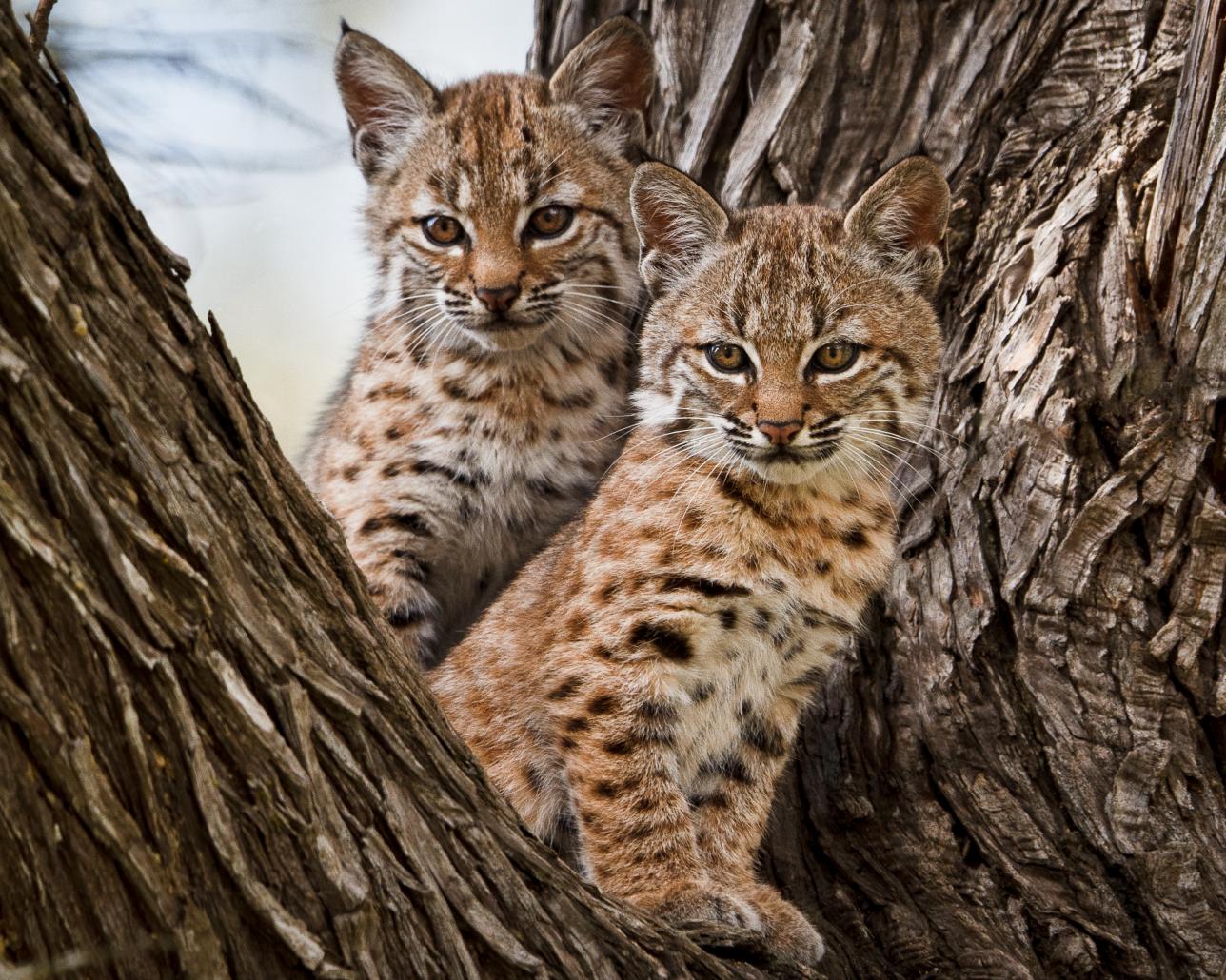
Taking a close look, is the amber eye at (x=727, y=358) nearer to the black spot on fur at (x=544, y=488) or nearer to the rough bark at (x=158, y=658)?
the black spot on fur at (x=544, y=488)

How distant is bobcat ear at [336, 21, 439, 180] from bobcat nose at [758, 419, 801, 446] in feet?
7.95

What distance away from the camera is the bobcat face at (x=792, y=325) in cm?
427

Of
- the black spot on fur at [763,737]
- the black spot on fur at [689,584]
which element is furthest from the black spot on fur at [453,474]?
the black spot on fur at [763,737]

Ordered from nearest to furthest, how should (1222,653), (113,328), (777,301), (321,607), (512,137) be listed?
(113,328) → (321,607) → (1222,653) → (777,301) → (512,137)

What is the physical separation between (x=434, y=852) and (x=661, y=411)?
7.45 ft

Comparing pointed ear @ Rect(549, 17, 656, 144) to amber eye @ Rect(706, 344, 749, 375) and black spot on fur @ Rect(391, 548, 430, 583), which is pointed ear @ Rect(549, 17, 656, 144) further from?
black spot on fur @ Rect(391, 548, 430, 583)

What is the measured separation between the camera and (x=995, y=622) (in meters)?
4.46

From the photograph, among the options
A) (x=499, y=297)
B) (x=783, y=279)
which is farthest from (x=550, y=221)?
(x=783, y=279)

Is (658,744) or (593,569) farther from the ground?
(593,569)

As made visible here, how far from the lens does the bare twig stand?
2.21 meters

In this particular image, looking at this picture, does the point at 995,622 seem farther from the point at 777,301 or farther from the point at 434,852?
the point at 434,852

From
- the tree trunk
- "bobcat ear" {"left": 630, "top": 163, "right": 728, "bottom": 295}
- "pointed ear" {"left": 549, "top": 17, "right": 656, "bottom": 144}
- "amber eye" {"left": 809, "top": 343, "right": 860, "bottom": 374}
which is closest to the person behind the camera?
the tree trunk

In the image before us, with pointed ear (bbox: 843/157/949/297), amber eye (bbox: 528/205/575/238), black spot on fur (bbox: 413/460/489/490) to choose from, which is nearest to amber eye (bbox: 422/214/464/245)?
amber eye (bbox: 528/205/575/238)

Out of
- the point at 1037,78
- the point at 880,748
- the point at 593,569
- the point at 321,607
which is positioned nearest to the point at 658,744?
the point at 593,569
